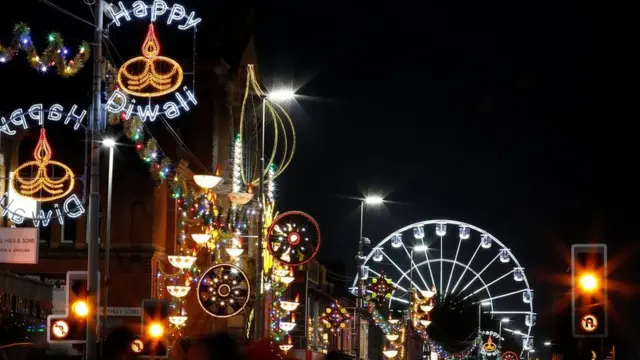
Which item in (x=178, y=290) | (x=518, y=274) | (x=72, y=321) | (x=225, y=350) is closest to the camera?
(x=225, y=350)

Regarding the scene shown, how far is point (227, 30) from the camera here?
53438 mm

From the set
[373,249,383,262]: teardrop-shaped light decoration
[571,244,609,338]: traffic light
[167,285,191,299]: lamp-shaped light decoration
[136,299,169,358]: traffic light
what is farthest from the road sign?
[373,249,383,262]: teardrop-shaped light decoration

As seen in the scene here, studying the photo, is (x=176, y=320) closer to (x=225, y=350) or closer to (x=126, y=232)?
(x=126, y=232)

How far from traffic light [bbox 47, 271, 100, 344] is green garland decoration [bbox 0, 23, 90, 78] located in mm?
5606

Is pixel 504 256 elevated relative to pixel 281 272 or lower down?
elevated

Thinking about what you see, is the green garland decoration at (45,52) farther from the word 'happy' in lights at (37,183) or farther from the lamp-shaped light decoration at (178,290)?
the lamp-shaped light decoration at (178,290)

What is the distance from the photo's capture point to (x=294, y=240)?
35656 mm

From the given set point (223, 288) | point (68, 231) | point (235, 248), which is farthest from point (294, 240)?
point (68, 231)

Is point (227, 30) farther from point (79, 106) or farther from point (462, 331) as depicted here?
point (462, 331)

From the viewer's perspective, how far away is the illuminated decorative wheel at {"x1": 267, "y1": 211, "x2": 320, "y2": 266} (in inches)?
1396

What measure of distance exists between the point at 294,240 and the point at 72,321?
49.5 feet

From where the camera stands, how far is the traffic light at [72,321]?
68.7 feet

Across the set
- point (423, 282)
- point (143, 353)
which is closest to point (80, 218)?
point (143, 353)

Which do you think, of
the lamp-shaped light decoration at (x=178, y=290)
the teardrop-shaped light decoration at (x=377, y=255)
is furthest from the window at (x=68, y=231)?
the teardrop-shaped light decoration at (x=377, y=255)
